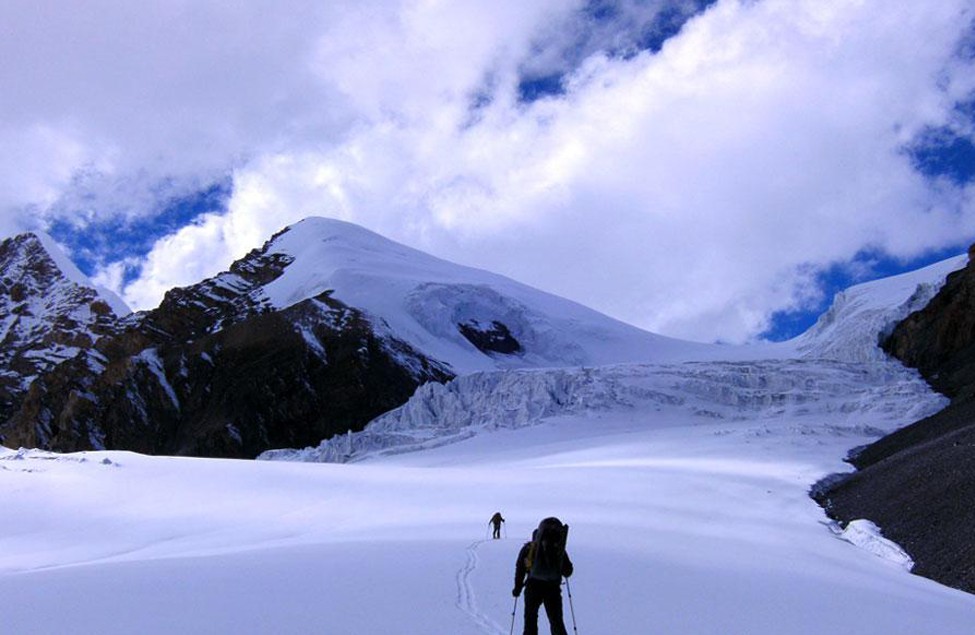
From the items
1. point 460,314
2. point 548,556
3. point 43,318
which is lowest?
point 548,556

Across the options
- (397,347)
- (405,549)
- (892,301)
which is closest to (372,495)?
(405,549)

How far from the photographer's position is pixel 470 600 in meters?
11.5

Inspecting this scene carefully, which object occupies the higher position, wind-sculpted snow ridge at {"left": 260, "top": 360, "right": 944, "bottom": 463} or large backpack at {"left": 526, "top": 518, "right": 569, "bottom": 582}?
wind-sculpted snow ridge at {"left": 260, "top": 360, "right": 944, "bottom": 463}

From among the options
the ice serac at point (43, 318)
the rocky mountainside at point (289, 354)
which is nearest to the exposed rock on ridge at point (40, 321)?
the ice serac at point (43, 318)

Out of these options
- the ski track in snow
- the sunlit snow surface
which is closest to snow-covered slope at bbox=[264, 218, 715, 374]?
the sunlit snow surface

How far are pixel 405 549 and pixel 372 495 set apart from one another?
18704 mm

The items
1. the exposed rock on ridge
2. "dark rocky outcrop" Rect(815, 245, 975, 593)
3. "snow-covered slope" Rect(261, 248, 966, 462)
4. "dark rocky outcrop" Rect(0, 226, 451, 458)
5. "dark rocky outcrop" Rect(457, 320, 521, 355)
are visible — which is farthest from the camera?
the exposed rock on ridge

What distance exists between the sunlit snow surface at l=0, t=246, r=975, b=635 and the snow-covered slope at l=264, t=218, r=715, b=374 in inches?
1297

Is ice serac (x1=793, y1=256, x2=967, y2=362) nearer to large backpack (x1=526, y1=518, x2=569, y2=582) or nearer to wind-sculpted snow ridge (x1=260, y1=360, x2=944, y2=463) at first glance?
wind-sculpted snow ridge (x1=260, y1=360, x2=944, y2=463)

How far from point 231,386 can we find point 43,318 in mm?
101260

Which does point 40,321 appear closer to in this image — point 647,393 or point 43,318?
point 43,318

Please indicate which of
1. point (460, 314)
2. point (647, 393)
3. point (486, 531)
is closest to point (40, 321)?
point (460, 314)

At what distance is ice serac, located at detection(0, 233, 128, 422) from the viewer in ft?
481

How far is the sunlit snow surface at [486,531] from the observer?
1066 centimetres
